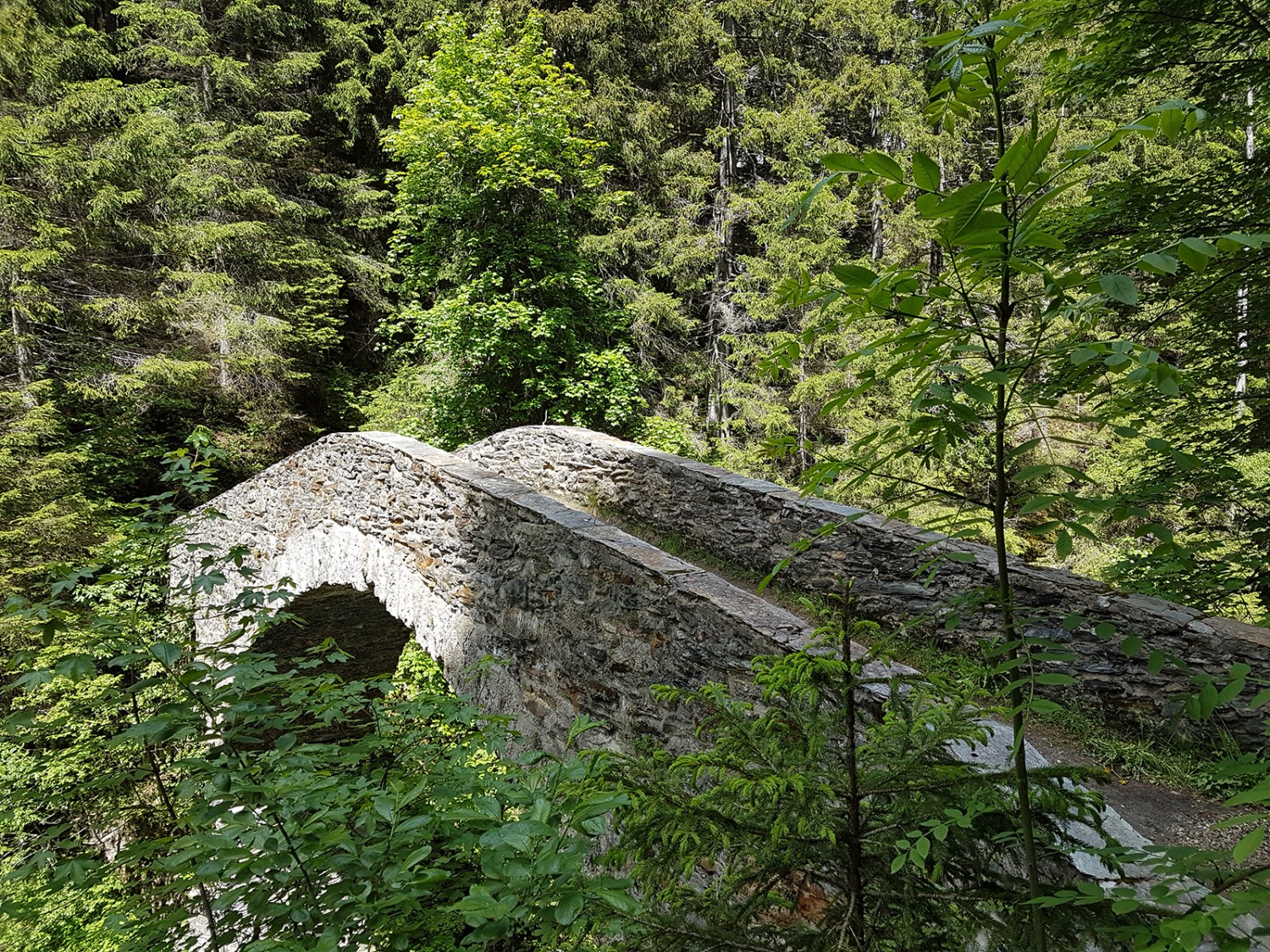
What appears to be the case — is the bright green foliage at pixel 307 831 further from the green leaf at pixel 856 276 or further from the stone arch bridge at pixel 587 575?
the green leaf at pixel 856 276

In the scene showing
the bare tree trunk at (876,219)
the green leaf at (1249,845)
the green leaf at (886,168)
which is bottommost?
the green leaf at (1249,845)

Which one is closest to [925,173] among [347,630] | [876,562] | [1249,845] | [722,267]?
[1249,845]

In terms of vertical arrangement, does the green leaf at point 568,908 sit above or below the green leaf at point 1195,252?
below

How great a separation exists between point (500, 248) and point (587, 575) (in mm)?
9741

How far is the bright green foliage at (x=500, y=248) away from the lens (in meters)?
11.0

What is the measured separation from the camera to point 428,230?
39.5ft

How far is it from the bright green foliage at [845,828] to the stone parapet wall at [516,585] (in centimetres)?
144

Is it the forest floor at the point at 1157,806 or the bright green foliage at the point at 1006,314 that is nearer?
the bright green foliage at the point at 1006,314

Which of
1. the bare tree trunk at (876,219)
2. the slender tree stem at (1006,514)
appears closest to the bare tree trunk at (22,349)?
the slender tree stem at (1006,514)

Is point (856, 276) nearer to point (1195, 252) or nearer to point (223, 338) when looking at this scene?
point (1195, 252)

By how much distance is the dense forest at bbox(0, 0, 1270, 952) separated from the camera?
0.92 meters

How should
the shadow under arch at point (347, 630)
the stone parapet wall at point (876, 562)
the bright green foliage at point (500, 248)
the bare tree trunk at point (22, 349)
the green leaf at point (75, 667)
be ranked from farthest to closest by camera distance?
the bright green foliage at point (500, 248) < the bare tree trunk at point (22, 349) < the shadow under arch at point (347, 630) < the stone parapet wall at point (876, 562) < the green leaf at point (75, 667)

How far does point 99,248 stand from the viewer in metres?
10.1

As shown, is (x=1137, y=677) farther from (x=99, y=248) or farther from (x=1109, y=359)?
(x=99, y=248)
